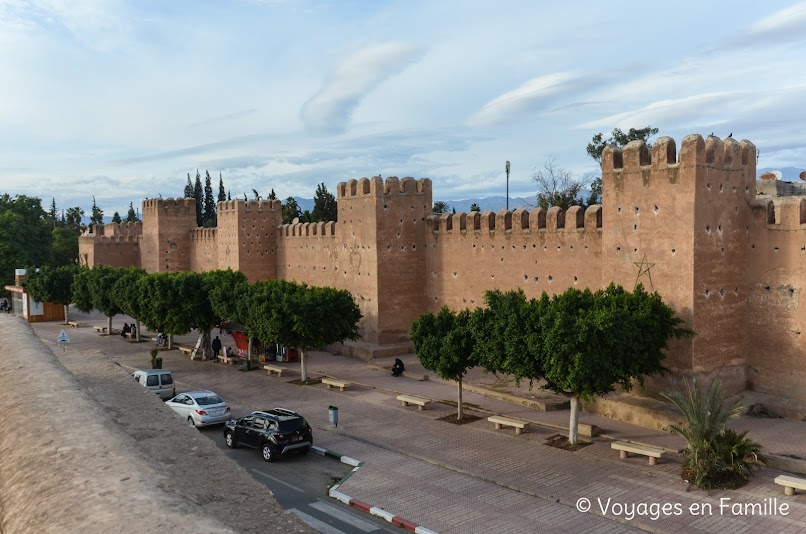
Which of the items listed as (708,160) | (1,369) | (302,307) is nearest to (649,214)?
(708,160)

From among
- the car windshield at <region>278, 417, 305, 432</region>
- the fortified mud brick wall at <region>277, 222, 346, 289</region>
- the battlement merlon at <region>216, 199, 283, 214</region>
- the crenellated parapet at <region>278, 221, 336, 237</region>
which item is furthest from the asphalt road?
the battlement merlon at <region>216, 199, 283, 214</region>

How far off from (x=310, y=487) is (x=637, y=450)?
22.6 feet

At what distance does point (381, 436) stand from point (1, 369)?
871 centimetres

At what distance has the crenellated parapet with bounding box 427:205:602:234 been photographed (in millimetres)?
20703

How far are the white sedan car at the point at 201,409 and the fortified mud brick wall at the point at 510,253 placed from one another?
10.3 m

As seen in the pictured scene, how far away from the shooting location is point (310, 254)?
33.8m

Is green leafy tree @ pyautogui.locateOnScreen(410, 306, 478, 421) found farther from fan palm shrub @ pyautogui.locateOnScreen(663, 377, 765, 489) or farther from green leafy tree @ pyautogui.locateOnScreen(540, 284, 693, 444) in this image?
fan palm shrub @ pyautogui.locateOnScreen(663, 377, 765, 489)

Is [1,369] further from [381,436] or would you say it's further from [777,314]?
[777,314]

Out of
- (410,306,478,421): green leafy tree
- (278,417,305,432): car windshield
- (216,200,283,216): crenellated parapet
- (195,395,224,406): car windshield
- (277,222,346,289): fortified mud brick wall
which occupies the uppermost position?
(216,200,283,216): crenellated parapet

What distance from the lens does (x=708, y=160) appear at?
55.0ft

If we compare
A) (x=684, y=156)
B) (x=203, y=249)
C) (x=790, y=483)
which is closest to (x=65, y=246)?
(x=203, y=249)

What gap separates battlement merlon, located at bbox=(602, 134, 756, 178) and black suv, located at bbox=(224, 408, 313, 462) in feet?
35.3

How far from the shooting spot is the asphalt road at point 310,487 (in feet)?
39.3

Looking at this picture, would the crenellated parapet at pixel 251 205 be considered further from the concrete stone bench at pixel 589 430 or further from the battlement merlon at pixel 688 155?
the concrete stone bench at pixel 589 430
